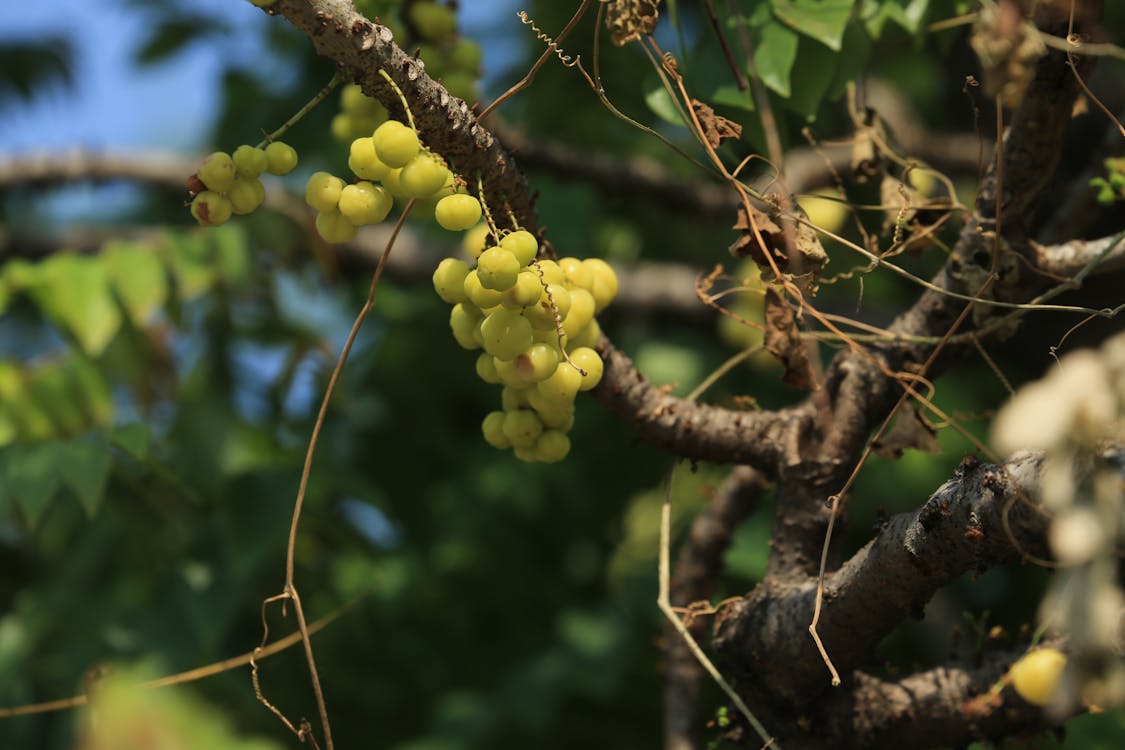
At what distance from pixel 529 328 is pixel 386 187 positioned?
8.3 inches

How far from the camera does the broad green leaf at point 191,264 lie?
94.9 inches

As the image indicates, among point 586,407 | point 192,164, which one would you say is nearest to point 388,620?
point 586,407

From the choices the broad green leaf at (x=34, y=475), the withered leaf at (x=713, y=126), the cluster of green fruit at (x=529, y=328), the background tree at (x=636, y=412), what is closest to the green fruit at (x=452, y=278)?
the cluster of green fruit at (x=529, y=328)

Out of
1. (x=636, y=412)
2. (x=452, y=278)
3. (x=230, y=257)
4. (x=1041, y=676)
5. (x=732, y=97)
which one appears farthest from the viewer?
(x=230, y=257)

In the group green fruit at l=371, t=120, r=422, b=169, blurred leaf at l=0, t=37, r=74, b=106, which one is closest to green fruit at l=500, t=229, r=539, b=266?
green fruit at l=371, t=120, r=422, b=169

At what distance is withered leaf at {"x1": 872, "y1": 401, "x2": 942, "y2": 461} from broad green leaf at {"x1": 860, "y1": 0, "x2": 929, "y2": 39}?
20.7 inches

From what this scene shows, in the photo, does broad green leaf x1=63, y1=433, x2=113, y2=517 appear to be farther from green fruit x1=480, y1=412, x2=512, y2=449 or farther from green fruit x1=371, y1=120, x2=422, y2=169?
green fruit x1=371, y1=120, x2=422, y2=169

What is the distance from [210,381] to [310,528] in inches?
16.2

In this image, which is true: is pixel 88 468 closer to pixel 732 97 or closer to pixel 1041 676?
pixel 732 97

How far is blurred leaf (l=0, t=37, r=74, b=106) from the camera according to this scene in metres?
4.96

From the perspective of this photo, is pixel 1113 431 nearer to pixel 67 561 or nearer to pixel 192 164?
pixel 67 561

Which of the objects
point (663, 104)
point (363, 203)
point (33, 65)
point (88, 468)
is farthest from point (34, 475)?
point (33, 65)

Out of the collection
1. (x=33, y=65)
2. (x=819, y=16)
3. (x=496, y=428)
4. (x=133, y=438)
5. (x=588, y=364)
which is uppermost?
(x=819, y=16)

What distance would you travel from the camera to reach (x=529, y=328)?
45.4 inches
